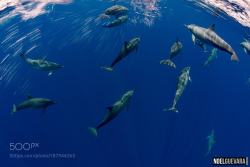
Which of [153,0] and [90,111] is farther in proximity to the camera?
[153,0]

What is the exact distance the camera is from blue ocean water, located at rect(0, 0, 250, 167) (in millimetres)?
10812

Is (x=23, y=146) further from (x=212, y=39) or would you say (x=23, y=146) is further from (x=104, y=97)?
(x=212, y=39)

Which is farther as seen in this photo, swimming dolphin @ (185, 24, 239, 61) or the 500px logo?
the 500px logo

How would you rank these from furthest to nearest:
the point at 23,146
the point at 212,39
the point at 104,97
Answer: the point at 104,97 → the point at 23,146 → the point at 212,39

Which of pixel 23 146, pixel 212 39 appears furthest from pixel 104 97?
pixel 212 39

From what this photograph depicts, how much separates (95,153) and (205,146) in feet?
13.0

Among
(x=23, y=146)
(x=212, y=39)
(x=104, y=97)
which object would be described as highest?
(x=212, y=39)

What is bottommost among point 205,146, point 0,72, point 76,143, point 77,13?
point 205,146

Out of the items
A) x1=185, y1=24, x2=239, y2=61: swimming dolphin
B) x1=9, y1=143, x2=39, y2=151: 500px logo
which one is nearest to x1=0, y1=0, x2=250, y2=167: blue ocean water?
x1=9, y1=143, x2=39, y2=151: 500px logo

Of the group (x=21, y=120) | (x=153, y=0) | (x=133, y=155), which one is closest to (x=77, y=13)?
(x=153, y=0)

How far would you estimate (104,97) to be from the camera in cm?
1184

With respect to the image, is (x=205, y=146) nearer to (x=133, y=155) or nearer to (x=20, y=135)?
Result: (x=133, y=155)

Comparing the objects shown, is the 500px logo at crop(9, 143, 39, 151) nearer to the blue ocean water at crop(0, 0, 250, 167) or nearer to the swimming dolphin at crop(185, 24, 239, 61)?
the blue ocean water at crop(0, 0, 250, 167)

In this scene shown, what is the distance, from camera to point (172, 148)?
1174 centimetres
